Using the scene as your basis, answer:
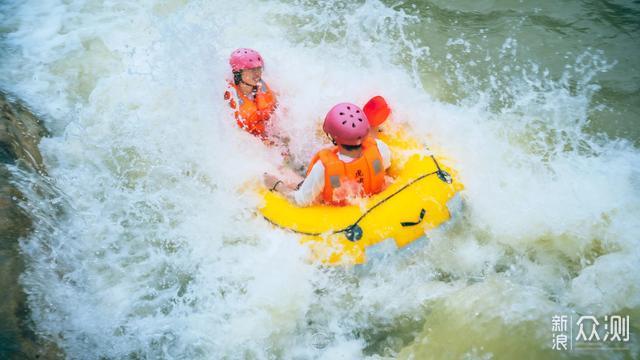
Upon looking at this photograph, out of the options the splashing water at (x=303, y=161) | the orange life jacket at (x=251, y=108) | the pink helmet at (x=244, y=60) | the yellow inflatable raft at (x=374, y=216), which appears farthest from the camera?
the orange life jacket at (x=251, y=108)

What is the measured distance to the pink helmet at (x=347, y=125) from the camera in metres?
3.63

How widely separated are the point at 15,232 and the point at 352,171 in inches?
120

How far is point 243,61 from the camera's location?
182 inches

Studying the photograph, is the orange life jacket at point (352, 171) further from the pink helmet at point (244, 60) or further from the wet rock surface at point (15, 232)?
the wet rock surface at point (15, 232)

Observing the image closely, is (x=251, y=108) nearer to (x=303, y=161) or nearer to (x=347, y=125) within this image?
(x=303, y=161)

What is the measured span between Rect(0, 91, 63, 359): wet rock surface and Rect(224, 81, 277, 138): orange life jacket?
2.21 m

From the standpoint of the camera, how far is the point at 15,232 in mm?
3719

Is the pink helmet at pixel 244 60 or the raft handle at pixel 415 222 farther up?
the pink helmet at pixel 244 60

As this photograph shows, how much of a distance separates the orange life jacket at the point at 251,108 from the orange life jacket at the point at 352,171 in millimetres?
1187

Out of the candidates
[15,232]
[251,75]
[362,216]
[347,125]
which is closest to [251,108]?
[251,75]

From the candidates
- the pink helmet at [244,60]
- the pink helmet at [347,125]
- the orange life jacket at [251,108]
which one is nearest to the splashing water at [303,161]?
the orange life jacket at [251,108]

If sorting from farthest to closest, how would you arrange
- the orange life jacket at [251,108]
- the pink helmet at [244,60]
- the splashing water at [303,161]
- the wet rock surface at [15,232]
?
the orange life jacket at [251,108] → the pink helmet at [244,60] → the splashing water at [303,161] → the wet rock surface at [15,232]

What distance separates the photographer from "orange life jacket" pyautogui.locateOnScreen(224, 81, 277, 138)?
4.77 m

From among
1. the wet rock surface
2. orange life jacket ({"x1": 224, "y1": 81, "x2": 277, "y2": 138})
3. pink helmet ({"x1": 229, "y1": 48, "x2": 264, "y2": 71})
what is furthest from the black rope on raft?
the wet rock surface
